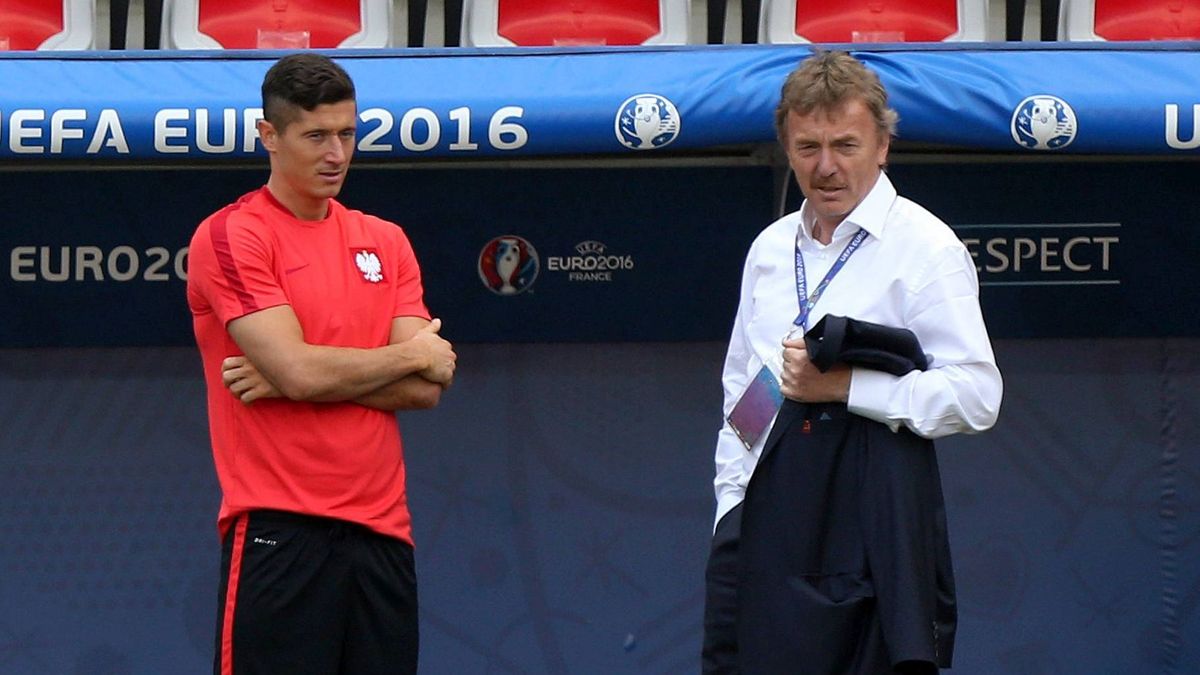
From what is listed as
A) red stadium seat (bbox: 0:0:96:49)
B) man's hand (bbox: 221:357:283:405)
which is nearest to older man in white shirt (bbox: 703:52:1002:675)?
man's hand (bbox: 221:357:283:405)

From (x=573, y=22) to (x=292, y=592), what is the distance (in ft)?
9.00

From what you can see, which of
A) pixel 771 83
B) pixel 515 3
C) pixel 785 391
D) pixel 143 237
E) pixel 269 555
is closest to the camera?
pixel 785 391

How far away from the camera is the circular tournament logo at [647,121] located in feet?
13.3

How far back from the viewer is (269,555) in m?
3.28

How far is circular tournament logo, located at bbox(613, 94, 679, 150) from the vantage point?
4051 mm

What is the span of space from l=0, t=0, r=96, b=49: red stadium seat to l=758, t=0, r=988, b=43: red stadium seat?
2.08 m

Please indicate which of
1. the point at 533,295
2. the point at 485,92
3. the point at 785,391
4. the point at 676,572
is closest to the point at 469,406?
the point at 533,295

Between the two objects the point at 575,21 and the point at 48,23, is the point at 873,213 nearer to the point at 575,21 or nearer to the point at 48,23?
the point at 575,21

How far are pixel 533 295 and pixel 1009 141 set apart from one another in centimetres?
147

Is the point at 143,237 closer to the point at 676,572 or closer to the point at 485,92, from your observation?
the point at 485,92

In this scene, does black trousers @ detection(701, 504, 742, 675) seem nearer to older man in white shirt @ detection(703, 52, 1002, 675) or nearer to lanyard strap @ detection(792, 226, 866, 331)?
older man in white shirt @ detection(703, 52, 1002, 675)

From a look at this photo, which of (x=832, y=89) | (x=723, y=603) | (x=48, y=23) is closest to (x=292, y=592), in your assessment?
(x=723, y=603)

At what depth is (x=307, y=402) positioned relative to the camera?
3.30 m

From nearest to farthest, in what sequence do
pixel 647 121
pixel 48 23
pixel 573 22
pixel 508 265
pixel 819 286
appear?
pixel 819 286
pixel 647 121
pixel 508 265
pixel 48 23
pixel 573 22
